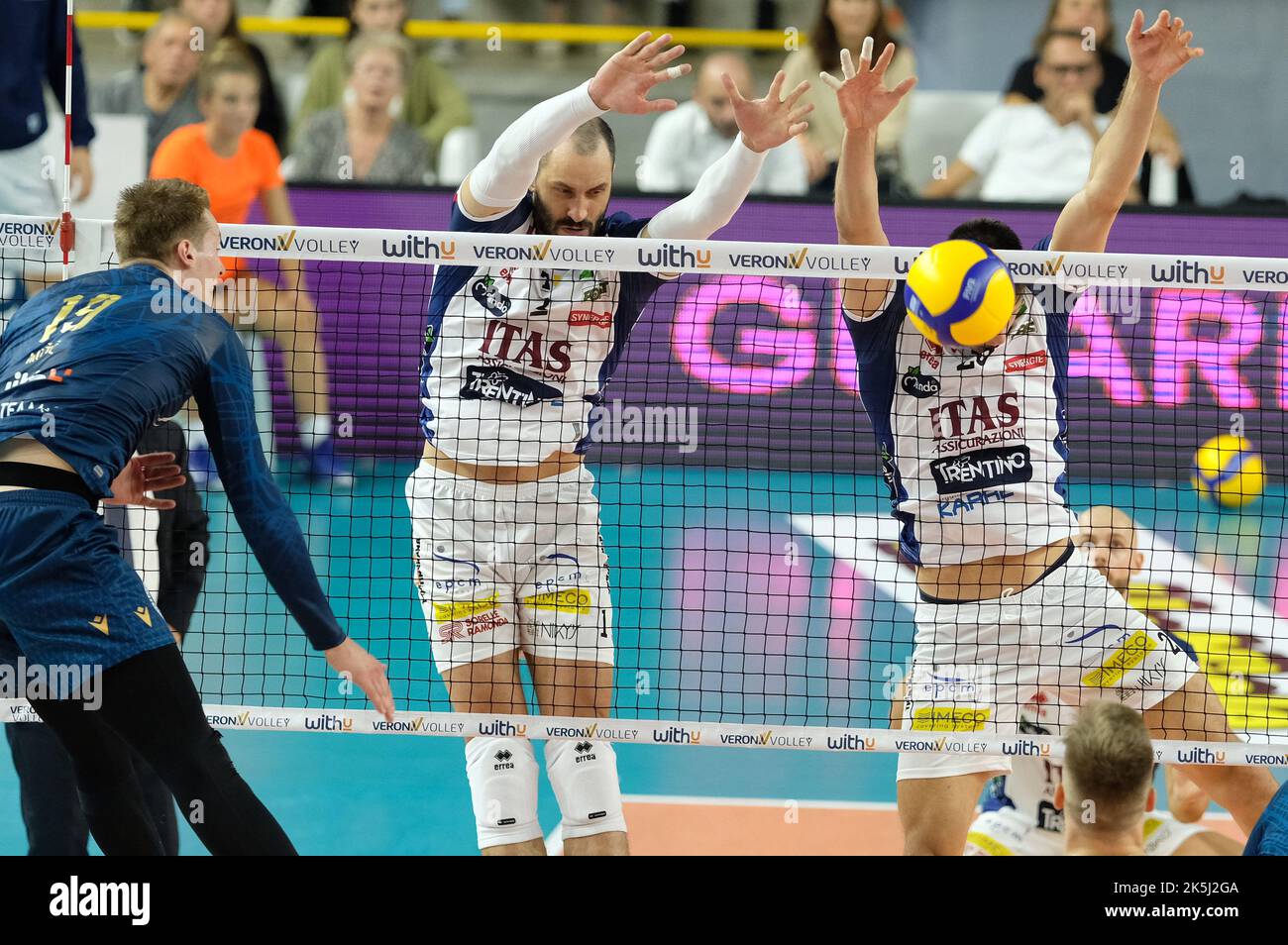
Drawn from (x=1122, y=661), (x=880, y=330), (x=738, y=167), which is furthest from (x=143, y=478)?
(x=1122, y=661)

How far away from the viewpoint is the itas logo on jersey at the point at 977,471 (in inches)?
198

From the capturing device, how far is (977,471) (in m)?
5.03

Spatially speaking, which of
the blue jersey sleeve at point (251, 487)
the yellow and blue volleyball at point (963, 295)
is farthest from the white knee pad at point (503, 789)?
the yellow and blue volleyball at point (963, 295)

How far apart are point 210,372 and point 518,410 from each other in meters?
1.13

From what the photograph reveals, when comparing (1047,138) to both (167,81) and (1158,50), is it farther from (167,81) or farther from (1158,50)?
(1158,50)

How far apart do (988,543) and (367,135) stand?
8.90 metres

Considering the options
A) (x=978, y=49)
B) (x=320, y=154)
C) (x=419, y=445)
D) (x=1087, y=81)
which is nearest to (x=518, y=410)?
(x=419, y=445)

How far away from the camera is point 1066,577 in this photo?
5.05m

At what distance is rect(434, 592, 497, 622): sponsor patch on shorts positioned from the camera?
506cm

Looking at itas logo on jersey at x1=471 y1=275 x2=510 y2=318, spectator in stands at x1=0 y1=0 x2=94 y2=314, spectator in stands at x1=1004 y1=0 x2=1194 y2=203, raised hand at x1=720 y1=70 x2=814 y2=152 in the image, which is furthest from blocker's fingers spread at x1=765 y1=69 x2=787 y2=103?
spectator in stands at x1=1004 y1=0 x2=1194 y2=203

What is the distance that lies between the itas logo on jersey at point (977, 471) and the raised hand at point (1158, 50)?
4.81ft

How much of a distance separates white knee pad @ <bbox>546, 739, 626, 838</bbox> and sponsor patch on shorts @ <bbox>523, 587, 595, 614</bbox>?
0.46m

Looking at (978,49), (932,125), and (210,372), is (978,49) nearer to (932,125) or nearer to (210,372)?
(932,125)

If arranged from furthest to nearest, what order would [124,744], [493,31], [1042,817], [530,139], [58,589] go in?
[493,31] → [1042,817] → [530,139] → [124,744] → [58,589]
